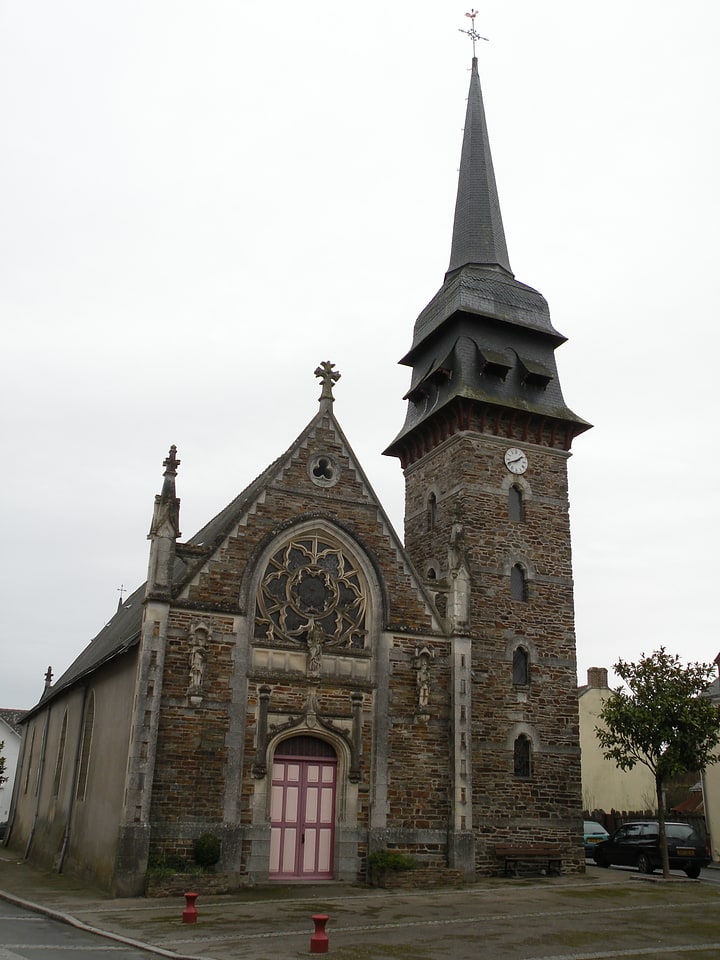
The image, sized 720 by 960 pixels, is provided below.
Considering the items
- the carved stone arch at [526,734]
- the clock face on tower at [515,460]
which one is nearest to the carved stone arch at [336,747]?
the carved stone arch at [526,734]

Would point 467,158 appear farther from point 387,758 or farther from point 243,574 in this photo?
point 387,758

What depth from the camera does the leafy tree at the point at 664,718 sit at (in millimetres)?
22141

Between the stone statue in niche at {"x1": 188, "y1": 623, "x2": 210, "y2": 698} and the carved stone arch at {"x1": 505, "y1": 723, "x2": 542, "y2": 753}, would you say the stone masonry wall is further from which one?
the stone statue in niche at {"x1": 188, "y1": 623, "x2": 210, "y2": 698}

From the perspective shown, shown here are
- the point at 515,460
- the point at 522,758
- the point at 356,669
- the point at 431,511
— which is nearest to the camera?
the point at 356,669

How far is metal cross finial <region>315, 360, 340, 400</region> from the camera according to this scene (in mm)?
22241

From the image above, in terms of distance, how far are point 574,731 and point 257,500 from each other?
10.6 meters

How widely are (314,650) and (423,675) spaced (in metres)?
2.71

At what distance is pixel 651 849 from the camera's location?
24250 millimetres

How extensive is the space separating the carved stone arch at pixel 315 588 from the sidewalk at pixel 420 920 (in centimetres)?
531

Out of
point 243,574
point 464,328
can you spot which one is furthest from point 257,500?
point 464,328

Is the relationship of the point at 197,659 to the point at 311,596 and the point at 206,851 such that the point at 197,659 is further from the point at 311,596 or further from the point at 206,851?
the point at 206,851

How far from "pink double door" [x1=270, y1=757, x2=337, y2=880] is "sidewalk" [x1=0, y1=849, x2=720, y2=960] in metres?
0.73

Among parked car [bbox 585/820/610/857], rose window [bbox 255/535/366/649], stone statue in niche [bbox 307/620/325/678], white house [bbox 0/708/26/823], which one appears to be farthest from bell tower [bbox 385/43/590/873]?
white house [bbox 0/708/26/823]

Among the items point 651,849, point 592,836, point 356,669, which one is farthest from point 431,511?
point 592,836
